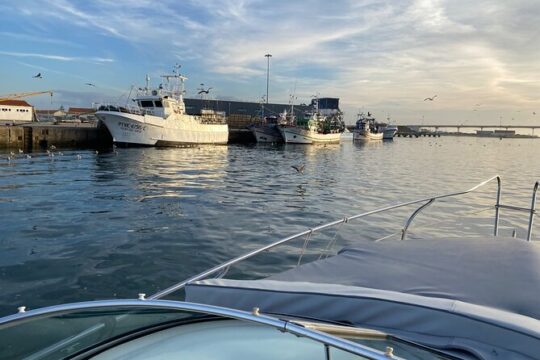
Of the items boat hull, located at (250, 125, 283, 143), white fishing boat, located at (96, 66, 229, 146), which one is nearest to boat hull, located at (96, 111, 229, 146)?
white fishing boat, located at (96, 66, 229, 146)

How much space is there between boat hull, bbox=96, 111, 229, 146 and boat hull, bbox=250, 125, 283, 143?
1688cm

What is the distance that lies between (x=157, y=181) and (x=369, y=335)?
1900 cm

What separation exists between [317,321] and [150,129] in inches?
1735

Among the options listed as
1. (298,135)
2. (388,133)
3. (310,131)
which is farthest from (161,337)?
(388,133)

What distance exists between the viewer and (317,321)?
2.80 metres

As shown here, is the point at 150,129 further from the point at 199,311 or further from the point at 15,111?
the point at 199,311

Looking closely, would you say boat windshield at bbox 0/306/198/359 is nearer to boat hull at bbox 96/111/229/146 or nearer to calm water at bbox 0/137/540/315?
calm water at bbox 0/137/540/315

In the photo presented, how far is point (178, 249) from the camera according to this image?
9.09 meters

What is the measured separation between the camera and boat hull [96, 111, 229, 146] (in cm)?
4291

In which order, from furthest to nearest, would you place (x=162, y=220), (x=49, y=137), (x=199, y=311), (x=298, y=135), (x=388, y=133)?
1. (x=388, y=133)
2. (x=298, y=135)
3. (x=49, y=137)
4. (x=162, y=220)
5. (x=199, y=311)

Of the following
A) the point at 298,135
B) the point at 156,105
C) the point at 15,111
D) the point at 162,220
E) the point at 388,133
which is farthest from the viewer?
the point at 388,133

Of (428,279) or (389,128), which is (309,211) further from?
(389,128)

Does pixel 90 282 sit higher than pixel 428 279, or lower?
lower

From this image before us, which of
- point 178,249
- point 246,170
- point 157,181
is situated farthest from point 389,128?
point 178,249
